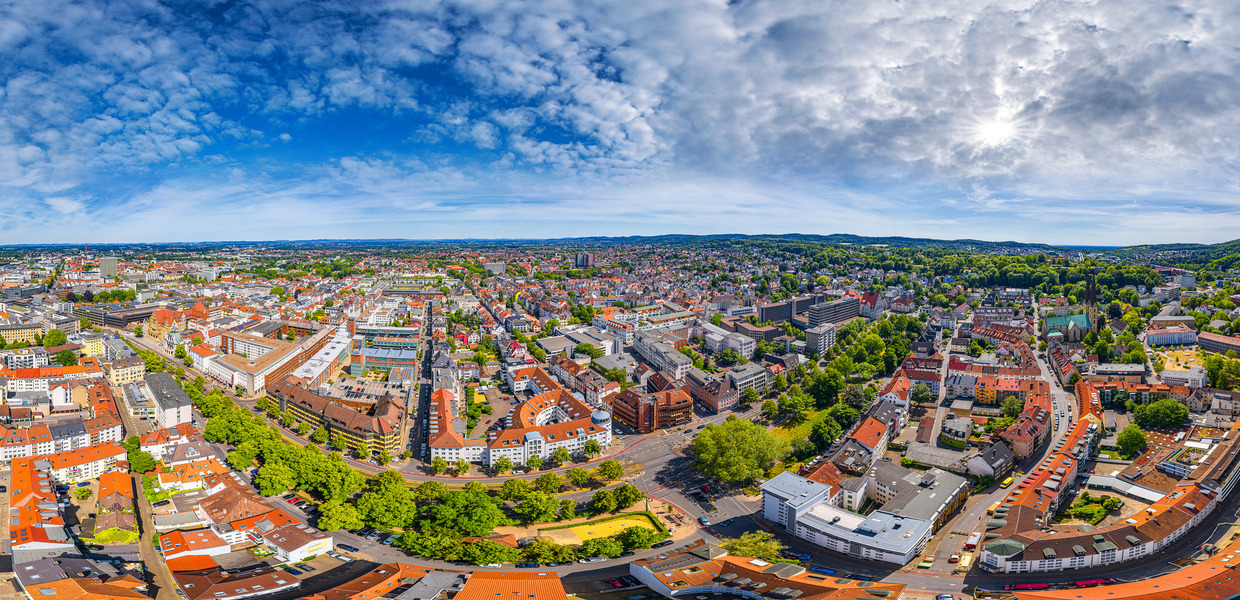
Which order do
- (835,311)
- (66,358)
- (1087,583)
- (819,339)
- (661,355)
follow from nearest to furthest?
(1087,583)
(66,358)
(661,355)
(819,339)
(835,311)

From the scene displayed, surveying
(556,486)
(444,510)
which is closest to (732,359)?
(556,486)

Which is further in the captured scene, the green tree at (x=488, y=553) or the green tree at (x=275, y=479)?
the green tree at (x=275, y=479)

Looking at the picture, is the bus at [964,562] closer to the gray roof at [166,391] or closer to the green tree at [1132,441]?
the green tree at [1132,441]

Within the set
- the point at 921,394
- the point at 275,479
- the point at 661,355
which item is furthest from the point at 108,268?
the point at 921,394

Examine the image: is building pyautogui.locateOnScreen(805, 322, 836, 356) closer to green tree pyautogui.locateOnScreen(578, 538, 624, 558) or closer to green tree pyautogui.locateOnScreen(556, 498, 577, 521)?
green tree pyautogui.locateOnScreen(556, 498, 577, 521)

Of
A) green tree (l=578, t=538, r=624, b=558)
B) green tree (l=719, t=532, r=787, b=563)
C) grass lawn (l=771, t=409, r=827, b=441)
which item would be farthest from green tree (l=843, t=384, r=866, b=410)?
green tree (l=578, t=538, r=624, b=558)

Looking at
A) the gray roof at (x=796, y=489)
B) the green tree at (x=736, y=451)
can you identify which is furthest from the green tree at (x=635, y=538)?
the green tree at (x=736, y=451)

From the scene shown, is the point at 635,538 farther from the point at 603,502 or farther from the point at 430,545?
the point at 430,545
